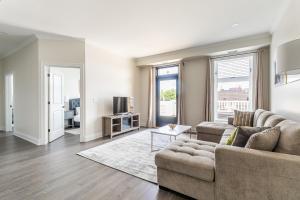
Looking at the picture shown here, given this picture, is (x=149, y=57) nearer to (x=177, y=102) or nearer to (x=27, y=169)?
(x=177, y=102)

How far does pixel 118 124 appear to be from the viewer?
4.74m

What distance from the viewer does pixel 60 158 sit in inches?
117

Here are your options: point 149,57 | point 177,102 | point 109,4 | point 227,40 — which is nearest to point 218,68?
point 227,40

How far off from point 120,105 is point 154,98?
1465mm

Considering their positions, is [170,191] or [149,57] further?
[149,57]

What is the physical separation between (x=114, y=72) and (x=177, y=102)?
2363 millimetres

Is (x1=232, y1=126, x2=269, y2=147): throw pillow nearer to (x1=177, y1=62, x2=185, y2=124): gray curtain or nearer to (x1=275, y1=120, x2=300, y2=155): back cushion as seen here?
(x1=275, y1=120, x2=300, y2=155): back cushion

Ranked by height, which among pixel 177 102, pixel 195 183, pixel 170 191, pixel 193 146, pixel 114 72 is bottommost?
pixel 170 191

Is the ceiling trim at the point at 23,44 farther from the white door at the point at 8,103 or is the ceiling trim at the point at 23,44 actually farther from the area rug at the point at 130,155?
the area rug at the point at 130,155

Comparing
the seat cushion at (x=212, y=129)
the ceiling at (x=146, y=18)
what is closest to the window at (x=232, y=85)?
the ceiling at (x=146, y=18)

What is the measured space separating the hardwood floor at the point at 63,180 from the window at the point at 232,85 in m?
3.52

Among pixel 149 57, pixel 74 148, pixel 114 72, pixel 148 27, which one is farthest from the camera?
pixel 149 57

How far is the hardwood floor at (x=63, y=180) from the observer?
1.88 m

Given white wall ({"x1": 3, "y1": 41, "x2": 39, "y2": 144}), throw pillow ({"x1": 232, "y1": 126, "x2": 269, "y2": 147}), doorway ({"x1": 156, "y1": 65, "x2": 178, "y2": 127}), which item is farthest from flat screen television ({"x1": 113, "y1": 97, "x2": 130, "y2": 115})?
throw pillow ({"x1": 232, "y1": 126, "x2": 269, "y2": 147})
